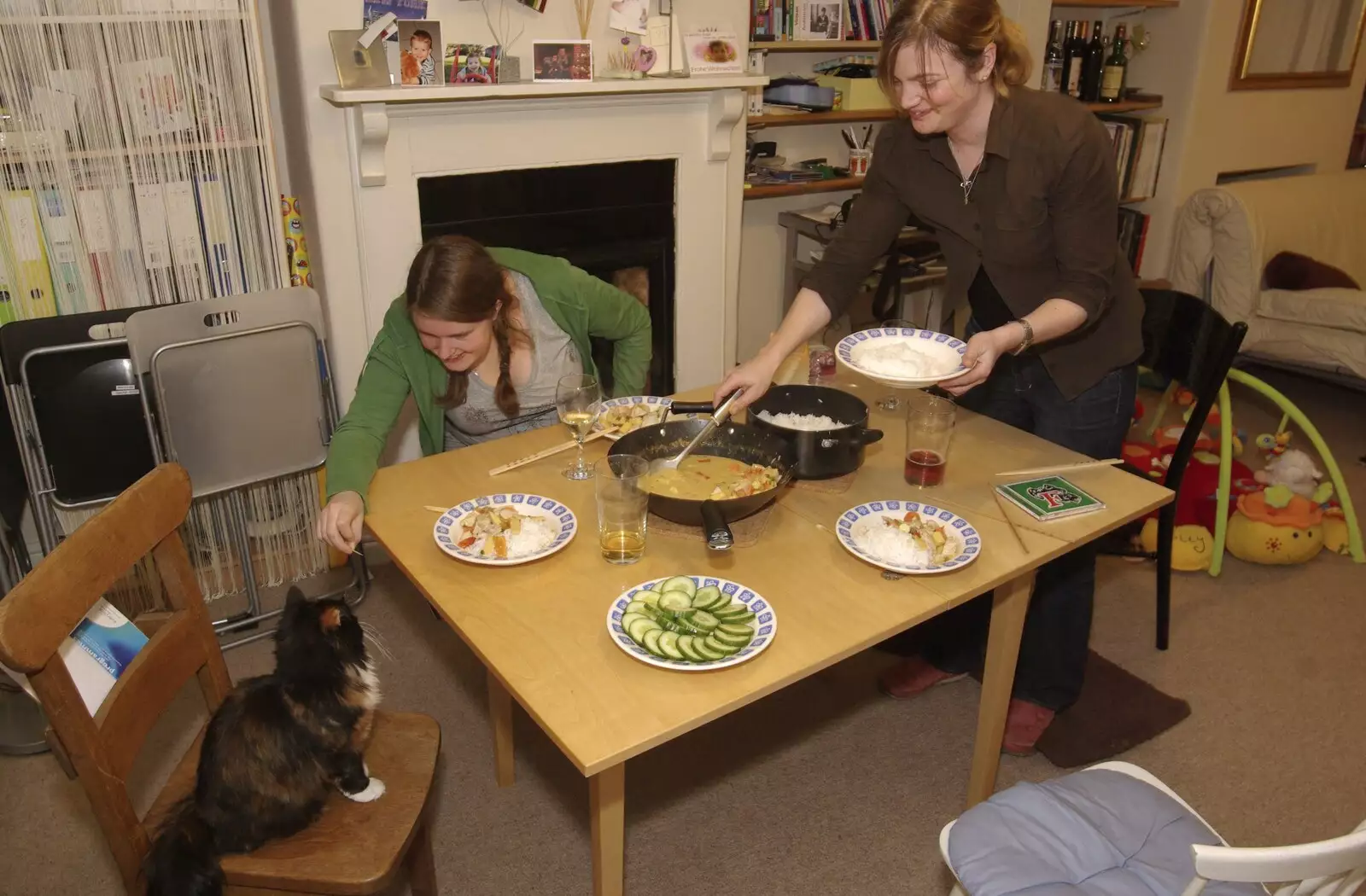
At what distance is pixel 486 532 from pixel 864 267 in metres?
0.98

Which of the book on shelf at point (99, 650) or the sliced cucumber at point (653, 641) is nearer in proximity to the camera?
the sliced cucumber at point (653, 641)

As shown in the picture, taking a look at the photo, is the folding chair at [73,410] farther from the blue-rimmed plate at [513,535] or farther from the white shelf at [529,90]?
the blue-rimmed plate at [513,535]

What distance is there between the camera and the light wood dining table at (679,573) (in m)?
1.26

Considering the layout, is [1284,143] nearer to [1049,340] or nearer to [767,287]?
[767,287]

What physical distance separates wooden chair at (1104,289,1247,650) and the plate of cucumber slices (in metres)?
1.31

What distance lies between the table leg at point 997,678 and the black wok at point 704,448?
0.46m

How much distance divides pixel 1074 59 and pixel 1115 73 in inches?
8.3

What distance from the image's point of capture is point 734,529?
1.62 meters

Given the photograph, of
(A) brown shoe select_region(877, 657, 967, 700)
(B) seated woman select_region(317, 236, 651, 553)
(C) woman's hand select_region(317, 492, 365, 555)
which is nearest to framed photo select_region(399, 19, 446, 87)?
(B) seated woman select_region(317, 236, 651, 553)

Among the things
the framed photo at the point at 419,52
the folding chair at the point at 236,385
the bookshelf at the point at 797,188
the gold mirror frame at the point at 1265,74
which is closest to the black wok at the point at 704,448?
the folding chair at the point at 236,385

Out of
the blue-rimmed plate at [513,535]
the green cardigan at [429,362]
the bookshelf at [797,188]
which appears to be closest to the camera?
the blue-rimmed plate at [513,535]

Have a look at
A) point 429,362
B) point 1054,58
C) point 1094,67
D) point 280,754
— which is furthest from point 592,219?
point 1094,67

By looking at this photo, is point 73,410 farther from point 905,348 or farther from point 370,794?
point 905,348

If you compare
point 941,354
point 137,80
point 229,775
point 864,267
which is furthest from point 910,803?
point 137,80
